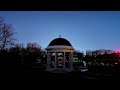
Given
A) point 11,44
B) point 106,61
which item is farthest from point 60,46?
point 106,61

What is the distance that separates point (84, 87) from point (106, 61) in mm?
58729

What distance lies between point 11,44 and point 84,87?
30.6m

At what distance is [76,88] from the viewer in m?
6.41

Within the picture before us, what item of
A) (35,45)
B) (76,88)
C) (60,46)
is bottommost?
(76,88)

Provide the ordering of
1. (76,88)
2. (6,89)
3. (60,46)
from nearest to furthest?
(6,89) → (76,88) → (60,46)

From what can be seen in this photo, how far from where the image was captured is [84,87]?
6094 mm
